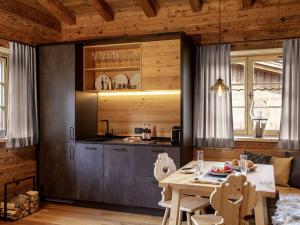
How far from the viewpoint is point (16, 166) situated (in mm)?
4586

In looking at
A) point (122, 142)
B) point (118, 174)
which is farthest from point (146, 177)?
point (122, 142)

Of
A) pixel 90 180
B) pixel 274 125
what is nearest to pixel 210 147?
pixel 274 125

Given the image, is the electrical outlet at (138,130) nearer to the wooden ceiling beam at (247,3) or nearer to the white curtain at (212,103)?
the white curtain at (212,103)

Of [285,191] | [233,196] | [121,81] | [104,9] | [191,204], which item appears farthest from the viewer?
[121,81]

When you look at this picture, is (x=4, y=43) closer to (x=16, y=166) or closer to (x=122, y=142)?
(x=16, y=166)

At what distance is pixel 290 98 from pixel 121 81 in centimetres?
241

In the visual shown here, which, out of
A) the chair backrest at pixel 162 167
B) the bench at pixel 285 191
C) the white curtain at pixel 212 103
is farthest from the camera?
the white curtain at pixel 212 103

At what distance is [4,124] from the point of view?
4.61 m

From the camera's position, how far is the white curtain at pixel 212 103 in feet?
14.7

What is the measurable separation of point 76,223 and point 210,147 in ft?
6.71

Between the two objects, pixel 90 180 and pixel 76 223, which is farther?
pixel 90 180

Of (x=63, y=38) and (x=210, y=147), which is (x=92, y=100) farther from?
(x=210, y=147)

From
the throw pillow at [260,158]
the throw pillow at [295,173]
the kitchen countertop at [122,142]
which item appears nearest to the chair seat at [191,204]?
the kitchen countertop at [122,142]

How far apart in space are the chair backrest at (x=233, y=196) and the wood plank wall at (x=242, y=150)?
218 cm
